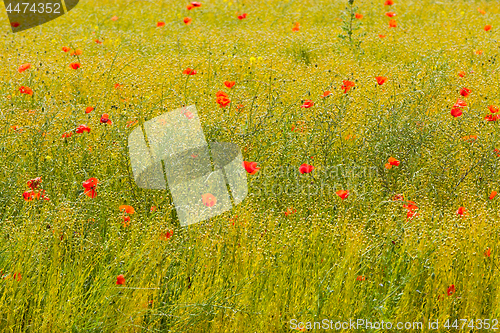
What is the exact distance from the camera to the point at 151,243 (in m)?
2.16

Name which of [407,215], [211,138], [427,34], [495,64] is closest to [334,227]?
[407,215]

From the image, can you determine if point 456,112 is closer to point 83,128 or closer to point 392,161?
point 392,161

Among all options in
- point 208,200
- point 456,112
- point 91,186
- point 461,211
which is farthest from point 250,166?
point 456,112

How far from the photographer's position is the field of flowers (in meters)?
1.87

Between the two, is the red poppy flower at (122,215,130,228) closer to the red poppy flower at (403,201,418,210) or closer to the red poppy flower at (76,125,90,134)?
the red poppy flower at (76,125,90,134)

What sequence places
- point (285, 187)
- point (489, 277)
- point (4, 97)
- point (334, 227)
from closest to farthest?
point (489, 277), point (334, 227), point (285, 187), point (4, 97)

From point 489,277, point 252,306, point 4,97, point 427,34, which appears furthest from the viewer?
point 427,34

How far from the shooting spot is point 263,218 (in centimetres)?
236

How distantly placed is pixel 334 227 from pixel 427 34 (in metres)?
4.58

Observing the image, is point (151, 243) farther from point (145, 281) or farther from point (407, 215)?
point (407, 215)

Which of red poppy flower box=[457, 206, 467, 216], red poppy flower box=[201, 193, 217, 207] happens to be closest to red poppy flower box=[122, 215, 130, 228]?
red poppy flower box=[201, 193, 217, 207]

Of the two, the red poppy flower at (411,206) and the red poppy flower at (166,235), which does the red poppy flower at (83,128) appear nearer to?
the red poppy flower at (166,235)

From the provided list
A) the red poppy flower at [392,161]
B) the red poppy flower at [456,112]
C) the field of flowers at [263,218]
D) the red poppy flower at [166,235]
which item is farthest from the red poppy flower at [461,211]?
the red poppy flower at [166,235]

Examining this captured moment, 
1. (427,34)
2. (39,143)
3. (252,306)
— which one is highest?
(39,143)
